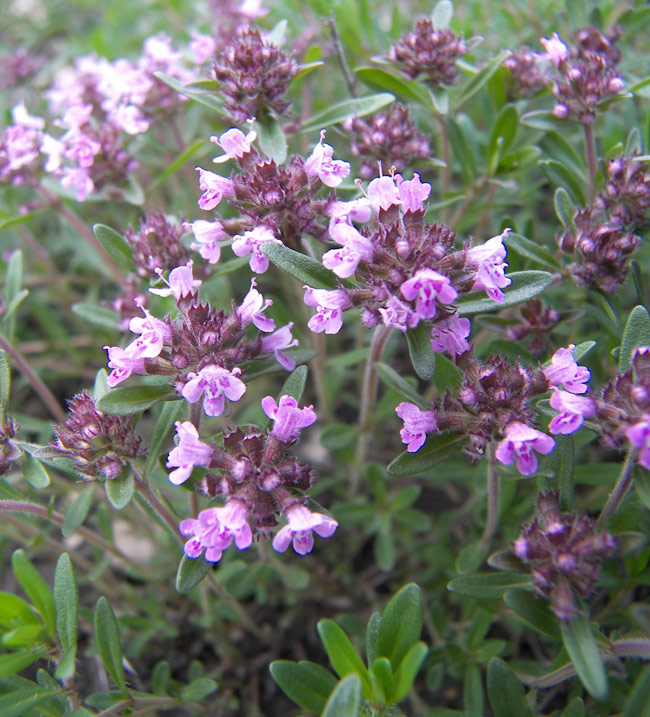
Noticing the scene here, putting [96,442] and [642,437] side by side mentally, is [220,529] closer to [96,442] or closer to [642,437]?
[96,442]

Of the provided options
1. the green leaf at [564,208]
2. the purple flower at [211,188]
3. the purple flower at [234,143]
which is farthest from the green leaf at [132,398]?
the green leaf at [564,208]

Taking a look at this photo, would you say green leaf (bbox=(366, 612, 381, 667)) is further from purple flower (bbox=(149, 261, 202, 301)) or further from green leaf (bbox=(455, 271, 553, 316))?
purple flower (bbox=(149, 261, 202, 301))

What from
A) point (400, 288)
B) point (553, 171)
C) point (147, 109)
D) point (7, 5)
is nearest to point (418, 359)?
point (400, 288)

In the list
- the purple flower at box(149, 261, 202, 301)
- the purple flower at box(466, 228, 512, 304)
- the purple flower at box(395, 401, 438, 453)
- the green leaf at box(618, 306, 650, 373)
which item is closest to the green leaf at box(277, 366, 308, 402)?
the purple flower at box(395, 401, 438, 453)

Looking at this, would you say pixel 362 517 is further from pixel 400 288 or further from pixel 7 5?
pixel 7 5

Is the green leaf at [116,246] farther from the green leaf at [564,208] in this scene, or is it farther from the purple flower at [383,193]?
the green leaf at [564,208]

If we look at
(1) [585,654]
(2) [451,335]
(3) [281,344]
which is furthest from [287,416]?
(1) [585,654]
